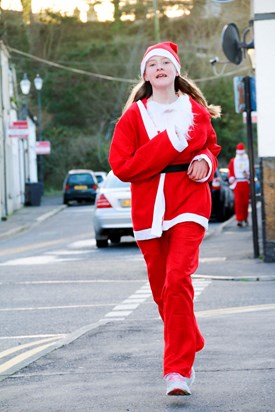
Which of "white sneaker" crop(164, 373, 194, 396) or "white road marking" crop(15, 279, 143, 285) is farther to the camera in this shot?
"white road marking" crop(15, 279, 143, 285)

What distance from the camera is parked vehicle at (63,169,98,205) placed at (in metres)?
57.2

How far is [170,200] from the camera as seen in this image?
23.3 ft

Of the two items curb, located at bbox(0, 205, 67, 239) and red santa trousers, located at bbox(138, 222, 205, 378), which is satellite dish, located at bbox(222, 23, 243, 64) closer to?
red santa trousers, located at bbox(138, 222, 205, 378)

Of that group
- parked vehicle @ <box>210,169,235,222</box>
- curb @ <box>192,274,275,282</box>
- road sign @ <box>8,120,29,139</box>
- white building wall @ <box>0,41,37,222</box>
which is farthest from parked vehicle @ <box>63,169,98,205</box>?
curb @ <box>192,274,275,282</box>

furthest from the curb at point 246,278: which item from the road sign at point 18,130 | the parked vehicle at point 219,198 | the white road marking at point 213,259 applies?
the road sign at point 18,130

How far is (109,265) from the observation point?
19375 mm

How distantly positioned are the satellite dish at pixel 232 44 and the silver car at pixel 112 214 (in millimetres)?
5208

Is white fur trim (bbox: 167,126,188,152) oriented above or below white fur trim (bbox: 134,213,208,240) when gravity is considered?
above

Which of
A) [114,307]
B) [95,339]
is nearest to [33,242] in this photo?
[114,307]

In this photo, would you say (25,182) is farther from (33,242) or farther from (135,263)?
(135,263)

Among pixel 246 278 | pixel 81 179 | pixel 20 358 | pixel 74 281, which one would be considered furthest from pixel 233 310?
pixel 81 179

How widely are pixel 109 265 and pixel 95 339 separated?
376 inches

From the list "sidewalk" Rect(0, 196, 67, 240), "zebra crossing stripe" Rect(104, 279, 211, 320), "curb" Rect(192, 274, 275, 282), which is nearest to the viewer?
"zebra crossing stripe" Rect(104, 279, 211, 320)

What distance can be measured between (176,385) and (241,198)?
2179cm
